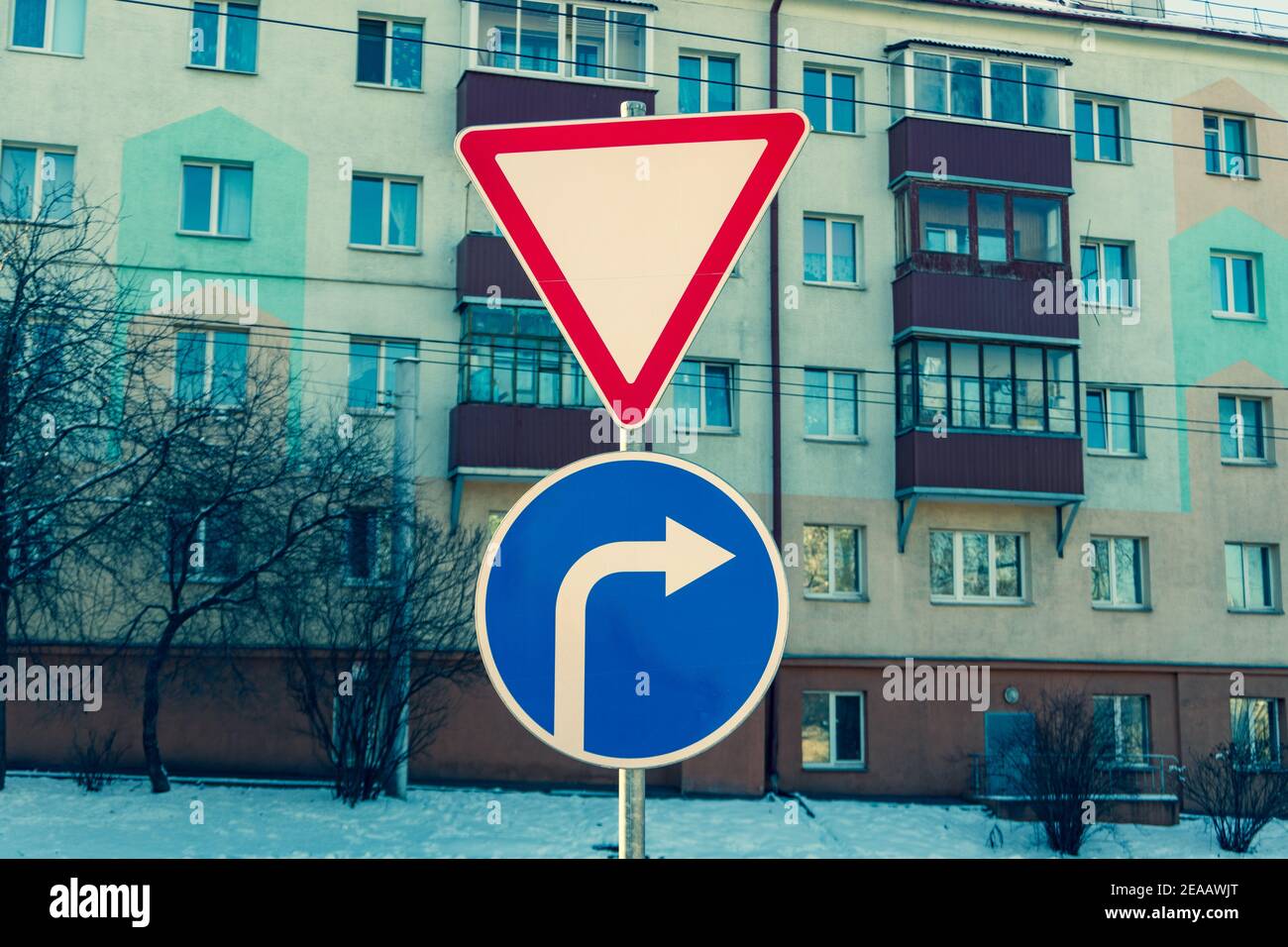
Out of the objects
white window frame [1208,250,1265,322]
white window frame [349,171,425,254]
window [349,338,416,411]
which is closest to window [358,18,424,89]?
white window frame [349,171,425,254]

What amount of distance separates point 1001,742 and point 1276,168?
13906 mm

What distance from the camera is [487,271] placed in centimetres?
2438

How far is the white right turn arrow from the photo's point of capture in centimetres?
246

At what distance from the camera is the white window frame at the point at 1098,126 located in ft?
93.3

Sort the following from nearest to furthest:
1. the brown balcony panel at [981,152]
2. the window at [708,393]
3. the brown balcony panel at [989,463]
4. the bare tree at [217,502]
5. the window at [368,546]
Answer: the bare tree at [217,502], the window at [368,546], the brown balcony panel at [989,463], the window at [708,393], the brown balcony panel at [981,152]

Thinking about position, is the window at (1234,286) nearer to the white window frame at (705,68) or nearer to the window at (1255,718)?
the window at (1255,718)

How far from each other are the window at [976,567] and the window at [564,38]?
10577mm

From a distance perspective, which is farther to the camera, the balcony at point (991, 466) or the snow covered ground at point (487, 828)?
the balcony at point (991, 466)

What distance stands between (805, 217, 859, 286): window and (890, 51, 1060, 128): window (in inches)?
99.5

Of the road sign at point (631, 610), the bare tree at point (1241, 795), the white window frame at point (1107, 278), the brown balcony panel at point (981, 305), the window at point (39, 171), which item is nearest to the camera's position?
the road sign at point (631, 610)

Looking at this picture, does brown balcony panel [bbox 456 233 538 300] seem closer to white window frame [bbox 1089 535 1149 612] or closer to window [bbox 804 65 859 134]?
window [bbox 804 65 859 134]

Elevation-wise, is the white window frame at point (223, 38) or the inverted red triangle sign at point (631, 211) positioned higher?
the white window frame at point (223, 38)


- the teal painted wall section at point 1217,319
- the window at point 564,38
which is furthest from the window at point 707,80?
the teal painted wall section at point 1217,319
